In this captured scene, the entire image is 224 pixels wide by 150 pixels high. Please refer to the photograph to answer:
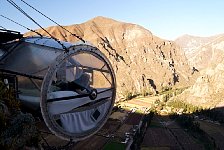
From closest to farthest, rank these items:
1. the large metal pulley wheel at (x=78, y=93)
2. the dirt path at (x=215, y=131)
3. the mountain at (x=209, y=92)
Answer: the large metal pulley wheel at (x=78, y=93) < the dirt path at (x=215, y=131) < the mountain at (x=209, y=92)

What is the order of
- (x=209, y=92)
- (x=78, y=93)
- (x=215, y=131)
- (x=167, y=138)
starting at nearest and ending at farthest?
(x=78, y=93) → (x=167, y=138) → (x=215, y=131) → (x=209, y=92)

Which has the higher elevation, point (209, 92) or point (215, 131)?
point (209, 92)

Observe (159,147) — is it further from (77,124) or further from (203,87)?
(203,87)

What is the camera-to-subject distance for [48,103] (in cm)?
1080

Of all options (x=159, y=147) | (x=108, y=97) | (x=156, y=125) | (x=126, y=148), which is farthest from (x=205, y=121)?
(x=108, y=97)

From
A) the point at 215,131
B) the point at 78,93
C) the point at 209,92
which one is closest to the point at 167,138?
the point at 215,131

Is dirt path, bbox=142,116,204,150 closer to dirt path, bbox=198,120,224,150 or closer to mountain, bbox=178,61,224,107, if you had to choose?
dirt path, bbox=198,120,224,150

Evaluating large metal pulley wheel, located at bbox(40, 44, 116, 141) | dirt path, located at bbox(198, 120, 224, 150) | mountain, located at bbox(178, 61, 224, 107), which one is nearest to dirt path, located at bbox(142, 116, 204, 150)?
dirt path, located at bbox(198, 120, 224, 150)

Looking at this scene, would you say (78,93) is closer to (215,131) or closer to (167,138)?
(167,138)

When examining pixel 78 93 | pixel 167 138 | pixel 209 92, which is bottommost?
pixel 167 138

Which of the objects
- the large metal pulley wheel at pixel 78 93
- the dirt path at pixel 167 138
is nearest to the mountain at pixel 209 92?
the dirt path at pixel 167 138

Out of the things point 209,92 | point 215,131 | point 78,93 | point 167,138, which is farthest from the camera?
point 209,92

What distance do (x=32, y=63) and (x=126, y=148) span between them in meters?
79.4

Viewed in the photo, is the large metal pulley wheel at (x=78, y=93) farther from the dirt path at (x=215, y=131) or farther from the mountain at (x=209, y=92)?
the mountain at (x=209, y=92)
